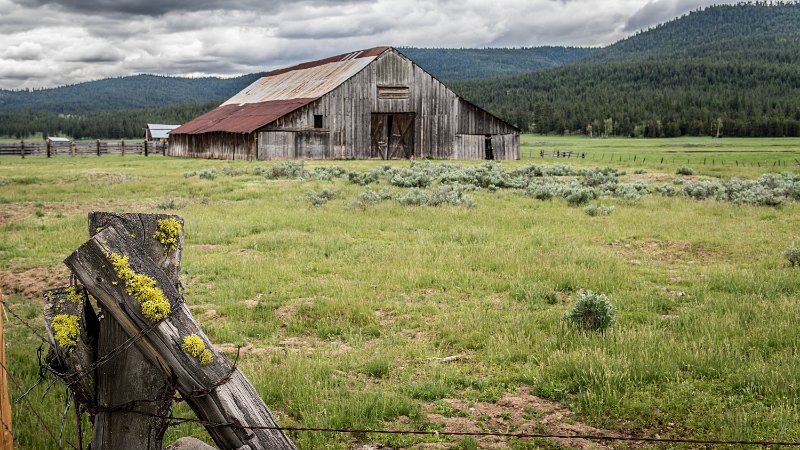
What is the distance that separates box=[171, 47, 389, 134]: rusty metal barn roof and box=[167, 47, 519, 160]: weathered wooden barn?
184 millimetres

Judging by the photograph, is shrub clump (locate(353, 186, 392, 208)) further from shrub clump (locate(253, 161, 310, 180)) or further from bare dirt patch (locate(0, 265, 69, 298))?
bare dirt patch (locate(0, 265, 69, 298))

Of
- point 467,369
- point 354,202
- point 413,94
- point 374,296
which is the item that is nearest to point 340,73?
point 413,94

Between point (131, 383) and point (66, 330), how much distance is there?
18.0 inches

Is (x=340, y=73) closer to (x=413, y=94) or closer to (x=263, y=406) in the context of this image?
(x=413, y=94)

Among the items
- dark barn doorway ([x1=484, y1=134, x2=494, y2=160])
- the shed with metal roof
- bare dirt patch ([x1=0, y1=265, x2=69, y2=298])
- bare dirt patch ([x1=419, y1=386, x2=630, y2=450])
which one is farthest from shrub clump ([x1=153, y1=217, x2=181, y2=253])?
the shed with metal roof

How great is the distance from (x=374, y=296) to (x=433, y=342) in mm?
2340

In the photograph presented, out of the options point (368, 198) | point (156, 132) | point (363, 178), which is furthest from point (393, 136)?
point (156, 132)

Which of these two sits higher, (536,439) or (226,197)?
(226,197)

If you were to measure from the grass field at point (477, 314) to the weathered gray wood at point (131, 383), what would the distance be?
2.43m

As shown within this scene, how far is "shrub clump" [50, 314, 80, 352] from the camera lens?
12.0 ft

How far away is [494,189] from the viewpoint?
89.7ft

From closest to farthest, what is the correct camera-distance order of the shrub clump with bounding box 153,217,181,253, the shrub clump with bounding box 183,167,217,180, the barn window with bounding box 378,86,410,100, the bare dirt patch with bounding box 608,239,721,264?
1. the shrub clump with bounding box 153,217,181,253
2. the bare dirt patch with bounding box 608,239,721,264
3. the shrub clump with bounding box 183,167,217,180
4. the barn window with bounding box 378,86,410,100

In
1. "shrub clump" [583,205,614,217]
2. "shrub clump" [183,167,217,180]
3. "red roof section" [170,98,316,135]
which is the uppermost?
"red roof section" [170,98,316,135]

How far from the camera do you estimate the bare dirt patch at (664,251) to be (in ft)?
46.6
